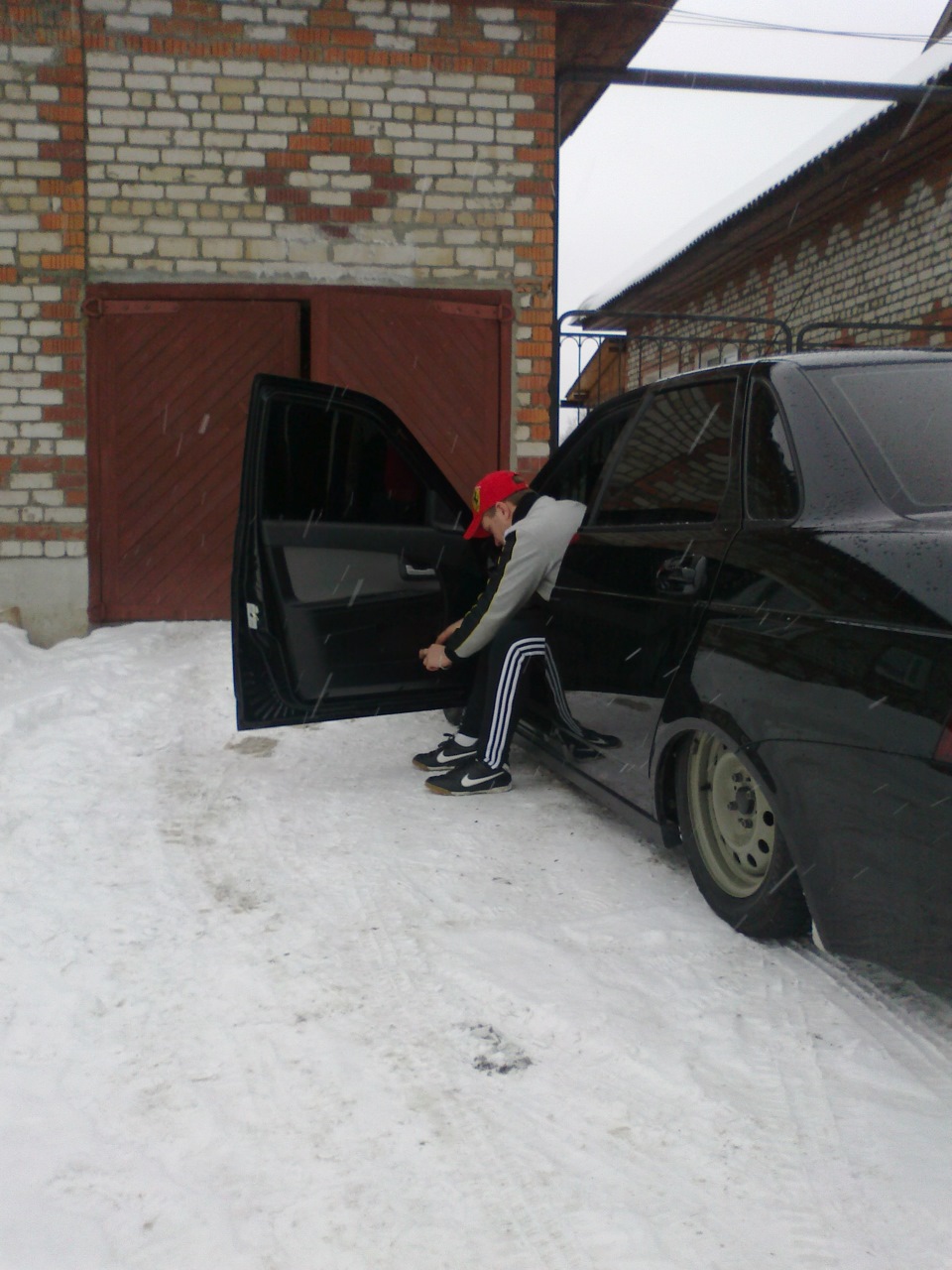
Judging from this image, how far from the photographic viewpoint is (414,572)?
4.38 m

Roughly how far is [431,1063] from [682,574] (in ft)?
4.66

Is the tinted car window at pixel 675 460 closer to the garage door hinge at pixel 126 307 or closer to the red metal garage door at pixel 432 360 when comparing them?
the red metal garage door at pixel 432 360

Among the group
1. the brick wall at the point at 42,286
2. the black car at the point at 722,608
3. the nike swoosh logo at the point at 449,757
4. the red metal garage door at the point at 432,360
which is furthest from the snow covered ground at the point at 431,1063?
the red metal garage door at the point at 432,360

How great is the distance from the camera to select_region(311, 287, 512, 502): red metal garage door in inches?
299

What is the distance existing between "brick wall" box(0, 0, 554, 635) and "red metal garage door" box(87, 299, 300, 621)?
0.66 feet

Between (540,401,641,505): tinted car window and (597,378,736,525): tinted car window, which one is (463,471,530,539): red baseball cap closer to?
(540,401,641,505): tinted car window

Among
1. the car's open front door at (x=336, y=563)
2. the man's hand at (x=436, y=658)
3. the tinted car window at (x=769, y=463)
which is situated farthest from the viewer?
the man's hand at (x=436, y=658)

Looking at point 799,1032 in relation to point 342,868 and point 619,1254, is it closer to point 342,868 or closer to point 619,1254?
point 619,1254

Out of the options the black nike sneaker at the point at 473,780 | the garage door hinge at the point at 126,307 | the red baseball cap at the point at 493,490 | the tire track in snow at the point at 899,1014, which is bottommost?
the tire track in snow at the point at 899,1014

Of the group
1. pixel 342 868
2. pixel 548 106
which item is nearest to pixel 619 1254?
pixel 342 868

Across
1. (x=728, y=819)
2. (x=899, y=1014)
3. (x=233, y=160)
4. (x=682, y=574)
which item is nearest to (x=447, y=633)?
(x=682, y=574)

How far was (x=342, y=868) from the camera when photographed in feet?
11.0

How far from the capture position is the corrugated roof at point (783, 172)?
415 inches

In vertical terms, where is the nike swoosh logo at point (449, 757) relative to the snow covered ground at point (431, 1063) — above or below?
above
